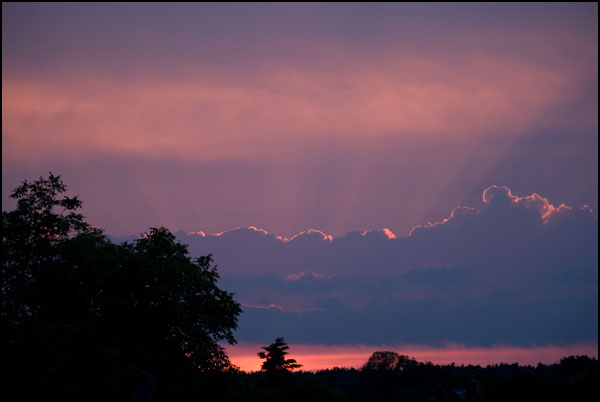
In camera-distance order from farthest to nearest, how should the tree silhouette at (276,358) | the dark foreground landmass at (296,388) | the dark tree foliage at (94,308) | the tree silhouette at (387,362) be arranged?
the tree silhouette at (387,362)
the tree silhouette at (276,358)
the dark tree foliage at (94,308)
the dark foreground landmass at (296,388)

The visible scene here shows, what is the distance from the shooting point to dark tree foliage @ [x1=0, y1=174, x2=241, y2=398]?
37.3 meters

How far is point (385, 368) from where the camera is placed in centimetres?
15162

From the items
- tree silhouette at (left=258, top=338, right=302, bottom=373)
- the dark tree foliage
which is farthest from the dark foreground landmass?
tree silhouette at (left=258, top=338, right=302, bottom=373)

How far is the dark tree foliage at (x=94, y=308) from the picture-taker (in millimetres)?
37344

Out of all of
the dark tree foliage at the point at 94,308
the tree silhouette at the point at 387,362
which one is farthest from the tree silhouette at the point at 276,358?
the tree silhouette at the point at 387,362

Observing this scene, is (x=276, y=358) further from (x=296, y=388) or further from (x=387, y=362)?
(x=387, y=362)

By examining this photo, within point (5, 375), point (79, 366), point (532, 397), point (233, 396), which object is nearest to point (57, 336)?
point (79, 366)

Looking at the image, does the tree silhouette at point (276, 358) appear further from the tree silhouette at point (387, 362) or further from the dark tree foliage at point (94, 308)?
the tree silhouette at point (387, 362)

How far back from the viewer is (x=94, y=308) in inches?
1656

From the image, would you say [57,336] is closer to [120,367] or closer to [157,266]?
[120,367]

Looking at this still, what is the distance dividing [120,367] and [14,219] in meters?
13.0

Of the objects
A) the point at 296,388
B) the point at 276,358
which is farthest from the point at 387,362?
the point at 296,388

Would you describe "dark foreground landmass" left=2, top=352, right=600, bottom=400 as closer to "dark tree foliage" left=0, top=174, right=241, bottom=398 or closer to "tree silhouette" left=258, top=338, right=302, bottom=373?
"dark tree foliage" left=0, top=174, right=241, bottom=398

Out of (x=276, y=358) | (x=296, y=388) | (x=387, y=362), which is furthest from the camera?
(x=387, y=362)
